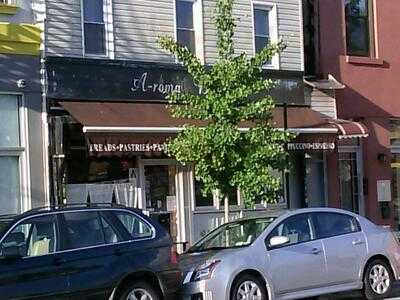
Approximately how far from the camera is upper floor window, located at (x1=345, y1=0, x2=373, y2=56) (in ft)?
71.7

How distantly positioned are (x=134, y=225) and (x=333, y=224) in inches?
136

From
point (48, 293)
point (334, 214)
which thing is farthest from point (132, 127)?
point (48, 293)

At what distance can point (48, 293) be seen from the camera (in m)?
9.95

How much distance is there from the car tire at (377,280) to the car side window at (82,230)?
15.1ft

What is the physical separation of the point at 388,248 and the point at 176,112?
4325 millimetres

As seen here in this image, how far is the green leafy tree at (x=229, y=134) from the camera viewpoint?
14.6 m

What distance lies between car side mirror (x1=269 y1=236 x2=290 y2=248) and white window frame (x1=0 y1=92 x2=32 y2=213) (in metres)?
5.58

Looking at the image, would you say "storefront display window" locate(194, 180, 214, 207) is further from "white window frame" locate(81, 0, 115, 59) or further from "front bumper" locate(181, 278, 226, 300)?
"front bumper" locate(181, 278, 226, 300)

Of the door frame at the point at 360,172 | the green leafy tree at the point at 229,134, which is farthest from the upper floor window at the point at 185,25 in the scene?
the door frame at the point at 360,172

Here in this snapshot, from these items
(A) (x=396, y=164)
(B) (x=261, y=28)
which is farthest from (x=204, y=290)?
(A) (x=396, y=164)

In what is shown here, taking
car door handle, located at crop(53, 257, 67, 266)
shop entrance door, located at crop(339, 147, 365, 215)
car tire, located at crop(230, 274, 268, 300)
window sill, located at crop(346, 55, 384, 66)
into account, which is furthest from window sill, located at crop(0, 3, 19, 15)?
shop entrance door, located at crop(339, 147, 365, 215)

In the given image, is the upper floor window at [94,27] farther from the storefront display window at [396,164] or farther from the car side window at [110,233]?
the storefront display window at [396,164]

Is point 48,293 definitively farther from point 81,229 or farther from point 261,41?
point 261,41

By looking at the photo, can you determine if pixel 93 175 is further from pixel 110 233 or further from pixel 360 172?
pixel 360 172
